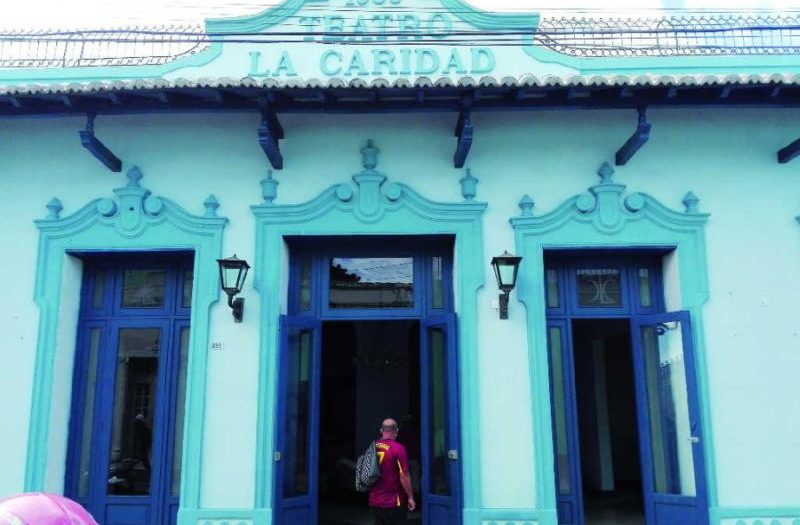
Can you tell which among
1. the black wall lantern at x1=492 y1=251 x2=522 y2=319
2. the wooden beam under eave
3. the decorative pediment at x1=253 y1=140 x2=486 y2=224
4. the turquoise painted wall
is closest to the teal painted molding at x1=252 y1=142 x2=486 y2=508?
the decorative pediment at x1=253 y1=140 x2=486 y2=224

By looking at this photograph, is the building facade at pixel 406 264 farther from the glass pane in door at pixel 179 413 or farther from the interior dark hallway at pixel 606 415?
the interior dark hallway at pixel 606 415

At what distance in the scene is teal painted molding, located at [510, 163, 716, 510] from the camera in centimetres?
662

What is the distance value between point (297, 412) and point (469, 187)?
108 inches

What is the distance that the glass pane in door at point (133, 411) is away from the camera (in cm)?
689

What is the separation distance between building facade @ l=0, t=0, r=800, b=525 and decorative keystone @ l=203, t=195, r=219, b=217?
60 millimetres

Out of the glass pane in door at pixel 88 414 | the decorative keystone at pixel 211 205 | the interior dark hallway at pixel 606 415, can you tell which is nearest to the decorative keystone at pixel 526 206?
the decorative keystone at pixel 211 205

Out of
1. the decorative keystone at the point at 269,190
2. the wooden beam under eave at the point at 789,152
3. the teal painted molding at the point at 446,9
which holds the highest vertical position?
the teal painted molding at the point at 446,9

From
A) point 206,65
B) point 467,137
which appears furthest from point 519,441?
point 206,65

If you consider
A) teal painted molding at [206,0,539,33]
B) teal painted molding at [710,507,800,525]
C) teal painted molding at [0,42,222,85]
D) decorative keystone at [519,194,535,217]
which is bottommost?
teal painted molding at [710,507,800,525]

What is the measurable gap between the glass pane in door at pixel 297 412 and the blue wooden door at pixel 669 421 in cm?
324

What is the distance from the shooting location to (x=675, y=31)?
24.5 ft

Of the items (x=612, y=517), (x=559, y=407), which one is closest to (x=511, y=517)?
(x=559, y=407)

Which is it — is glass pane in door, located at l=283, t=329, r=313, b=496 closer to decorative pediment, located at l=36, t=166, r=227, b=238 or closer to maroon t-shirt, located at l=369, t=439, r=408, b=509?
maroon t-shirt, located at l=369, t=439, r=408, b=509

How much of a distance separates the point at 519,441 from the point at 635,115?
11.2ft
